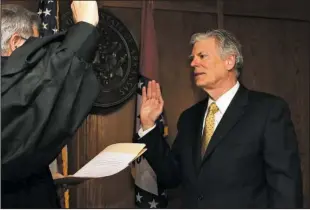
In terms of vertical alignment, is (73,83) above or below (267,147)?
above

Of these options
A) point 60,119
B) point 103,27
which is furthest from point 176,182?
point 103,27

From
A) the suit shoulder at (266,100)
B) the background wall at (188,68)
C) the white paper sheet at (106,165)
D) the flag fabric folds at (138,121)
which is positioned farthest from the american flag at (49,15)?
the white paper sheet at (106,165)

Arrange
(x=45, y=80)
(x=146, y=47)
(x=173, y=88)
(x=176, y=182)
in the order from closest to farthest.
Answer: (x=45, y=80) → (x=176, y=182) → (x=146, y=47) → (x=173, y=88)

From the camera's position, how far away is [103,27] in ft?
10.3

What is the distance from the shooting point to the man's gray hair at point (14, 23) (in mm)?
1476

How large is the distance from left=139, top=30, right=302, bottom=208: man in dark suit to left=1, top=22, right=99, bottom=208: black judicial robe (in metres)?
0.87

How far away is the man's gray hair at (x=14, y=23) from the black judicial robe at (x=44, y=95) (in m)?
0.17

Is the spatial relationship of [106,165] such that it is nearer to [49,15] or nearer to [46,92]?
[46,92]

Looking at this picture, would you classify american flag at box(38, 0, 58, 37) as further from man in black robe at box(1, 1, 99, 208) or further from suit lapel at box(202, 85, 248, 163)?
man in black robe at box(1, 1, 99, 208)

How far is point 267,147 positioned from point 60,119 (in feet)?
3.29

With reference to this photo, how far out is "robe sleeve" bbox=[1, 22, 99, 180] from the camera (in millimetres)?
1245

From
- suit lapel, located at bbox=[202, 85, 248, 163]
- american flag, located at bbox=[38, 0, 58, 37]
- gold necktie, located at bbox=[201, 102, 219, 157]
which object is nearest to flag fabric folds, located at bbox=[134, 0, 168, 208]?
american flag, located at bbox=[38, 0, 58, 37]

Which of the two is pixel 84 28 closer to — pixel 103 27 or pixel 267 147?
pixel 267 147

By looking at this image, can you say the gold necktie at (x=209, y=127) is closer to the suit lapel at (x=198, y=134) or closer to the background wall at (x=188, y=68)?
the suit lapel at (x=198, y=134)
